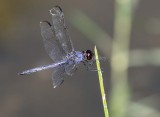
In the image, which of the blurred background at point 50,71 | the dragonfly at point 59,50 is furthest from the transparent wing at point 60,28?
the blurred background at point 50,71

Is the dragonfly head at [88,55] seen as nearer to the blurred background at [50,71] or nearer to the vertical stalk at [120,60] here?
the vertical stalk at [120,60]

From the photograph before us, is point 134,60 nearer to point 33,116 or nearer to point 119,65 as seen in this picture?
point 119,65

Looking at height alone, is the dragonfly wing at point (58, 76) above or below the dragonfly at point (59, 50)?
below

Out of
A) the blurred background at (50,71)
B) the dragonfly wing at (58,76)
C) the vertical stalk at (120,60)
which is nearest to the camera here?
the vertical stalk at (120,60)

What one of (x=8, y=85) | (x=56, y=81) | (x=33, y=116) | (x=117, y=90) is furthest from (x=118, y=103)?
(x=8, y=85)

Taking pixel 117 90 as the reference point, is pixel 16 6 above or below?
above

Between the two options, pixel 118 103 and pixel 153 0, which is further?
pixel 153 0

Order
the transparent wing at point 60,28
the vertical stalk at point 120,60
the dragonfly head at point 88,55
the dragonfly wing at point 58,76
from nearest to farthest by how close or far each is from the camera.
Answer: the vertical stalk at point 120,60
the dragonfly head at point 88,55
the dragonfly wing at point 58,76
the transparent wing at point 60,28

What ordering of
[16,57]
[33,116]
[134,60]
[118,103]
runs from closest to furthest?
[118,103] → [134,60] → [33,116] → [16,57]
